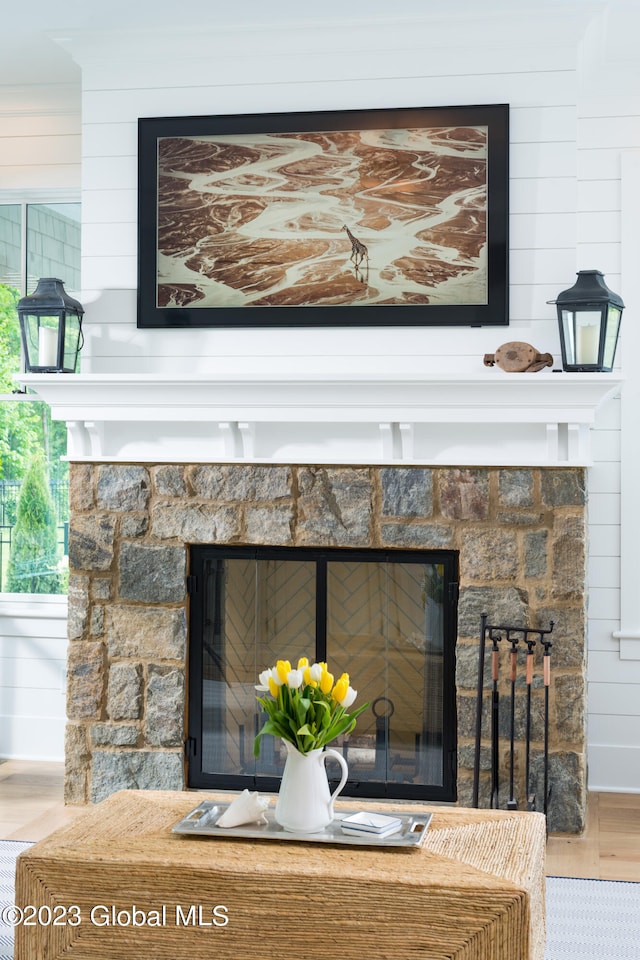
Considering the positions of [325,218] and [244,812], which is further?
[325,218]

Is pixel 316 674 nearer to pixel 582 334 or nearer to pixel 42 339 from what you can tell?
pixel 582 334

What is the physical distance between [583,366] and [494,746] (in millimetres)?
1343

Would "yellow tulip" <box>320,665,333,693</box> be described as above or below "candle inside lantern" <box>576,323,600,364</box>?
below

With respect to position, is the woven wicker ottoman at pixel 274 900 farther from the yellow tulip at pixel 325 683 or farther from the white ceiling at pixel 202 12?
the white ceiling at pixel 202 12

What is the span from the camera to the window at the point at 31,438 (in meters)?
4.55

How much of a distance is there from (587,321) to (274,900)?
2.19 meters

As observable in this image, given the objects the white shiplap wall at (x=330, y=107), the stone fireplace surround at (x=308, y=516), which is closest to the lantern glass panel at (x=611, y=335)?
the stone fireplace surround at (x=308, y=516)

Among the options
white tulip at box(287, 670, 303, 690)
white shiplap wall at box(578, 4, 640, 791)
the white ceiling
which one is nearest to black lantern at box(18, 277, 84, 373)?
the white ceiling

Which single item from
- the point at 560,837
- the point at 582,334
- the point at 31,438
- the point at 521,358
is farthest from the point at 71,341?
the point at 560,837

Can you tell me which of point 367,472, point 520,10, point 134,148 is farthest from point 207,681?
point 520,10

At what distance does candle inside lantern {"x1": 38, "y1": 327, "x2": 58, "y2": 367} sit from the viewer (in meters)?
3.72

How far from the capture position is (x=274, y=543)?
3.75 metres

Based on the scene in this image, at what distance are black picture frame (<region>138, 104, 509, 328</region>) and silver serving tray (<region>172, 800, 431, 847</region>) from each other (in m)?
1.90

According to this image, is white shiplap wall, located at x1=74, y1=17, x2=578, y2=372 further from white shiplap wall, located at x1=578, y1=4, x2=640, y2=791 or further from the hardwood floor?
the hardwood floor
